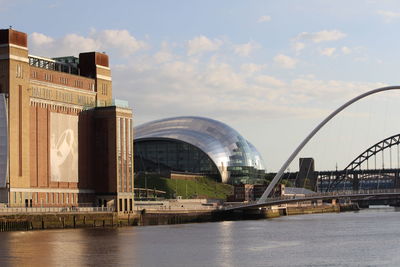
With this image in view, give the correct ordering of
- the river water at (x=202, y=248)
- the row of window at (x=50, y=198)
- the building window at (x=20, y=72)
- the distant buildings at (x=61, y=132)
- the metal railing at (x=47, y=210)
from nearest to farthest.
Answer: the river water at (x=202, y=248) < the metal railing at (x=47, y=210) < the distant buildings at (x=61, y=132) < the building window at (x=20, y=72) < the row of window at (x=50, y=198)

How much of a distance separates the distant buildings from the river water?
16.9m

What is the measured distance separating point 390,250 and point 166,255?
1351cm

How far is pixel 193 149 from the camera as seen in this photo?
530ft

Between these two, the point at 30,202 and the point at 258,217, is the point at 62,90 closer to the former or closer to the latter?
the point at 30,202

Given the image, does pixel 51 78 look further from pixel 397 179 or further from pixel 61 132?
pixel 397 179

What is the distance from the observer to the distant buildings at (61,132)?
93.1m

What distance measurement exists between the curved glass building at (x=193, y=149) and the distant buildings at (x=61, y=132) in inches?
1998

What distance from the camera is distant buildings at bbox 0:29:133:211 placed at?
93.1m

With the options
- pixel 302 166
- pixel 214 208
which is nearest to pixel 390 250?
pixel 214 208

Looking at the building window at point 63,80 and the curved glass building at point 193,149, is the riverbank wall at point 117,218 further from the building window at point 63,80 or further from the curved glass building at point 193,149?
the curved glass building at point 193,149

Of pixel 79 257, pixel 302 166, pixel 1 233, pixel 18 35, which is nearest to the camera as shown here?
pixel 79 257

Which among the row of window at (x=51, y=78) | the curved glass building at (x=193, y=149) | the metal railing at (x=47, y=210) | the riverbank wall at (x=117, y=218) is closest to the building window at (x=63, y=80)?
the row of window at (x=51, y=78)

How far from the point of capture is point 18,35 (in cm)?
9406

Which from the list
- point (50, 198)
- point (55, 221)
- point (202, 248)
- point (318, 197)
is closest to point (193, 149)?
point (318, 197)
